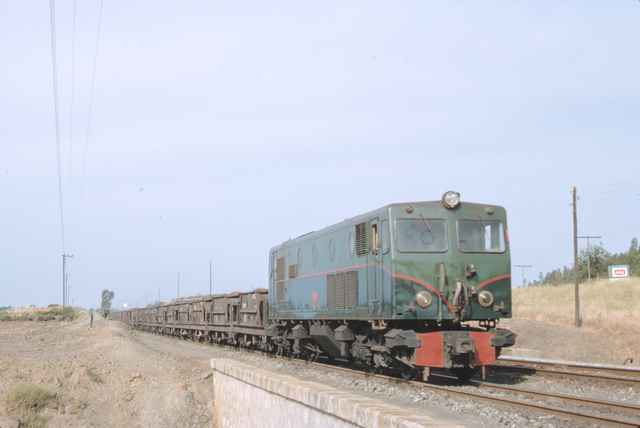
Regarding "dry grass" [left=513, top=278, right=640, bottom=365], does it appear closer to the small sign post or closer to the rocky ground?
the small sign post

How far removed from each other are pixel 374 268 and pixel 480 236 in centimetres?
229

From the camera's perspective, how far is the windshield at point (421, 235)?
14102 mm

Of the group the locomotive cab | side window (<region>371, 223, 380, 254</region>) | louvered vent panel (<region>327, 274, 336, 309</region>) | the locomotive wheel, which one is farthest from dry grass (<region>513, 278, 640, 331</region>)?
side window (<region>371, 223, 380, 254</region>)

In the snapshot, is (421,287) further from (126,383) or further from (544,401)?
(126,383)

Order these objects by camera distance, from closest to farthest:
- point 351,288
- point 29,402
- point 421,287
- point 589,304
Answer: point 421,287
point 351,288
point 29,402
point 589,304

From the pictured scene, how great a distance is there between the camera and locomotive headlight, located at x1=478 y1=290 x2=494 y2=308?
547 inches

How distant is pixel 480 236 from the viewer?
47.7ft

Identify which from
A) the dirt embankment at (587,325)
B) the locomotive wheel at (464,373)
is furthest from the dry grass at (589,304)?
the locomotive wheel at (464,373)

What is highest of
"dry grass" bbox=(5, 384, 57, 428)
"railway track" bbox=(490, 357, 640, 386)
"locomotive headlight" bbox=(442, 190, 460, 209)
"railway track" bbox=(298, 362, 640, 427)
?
"locomotive headlight" bbox=(442, 190, 460, 209)

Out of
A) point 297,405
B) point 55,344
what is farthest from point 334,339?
point 55,344

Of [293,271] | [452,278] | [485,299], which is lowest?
[485,299]

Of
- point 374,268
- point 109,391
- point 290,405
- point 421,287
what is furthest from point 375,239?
point 109,391

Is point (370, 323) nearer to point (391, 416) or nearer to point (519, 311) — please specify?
point (391, 416)

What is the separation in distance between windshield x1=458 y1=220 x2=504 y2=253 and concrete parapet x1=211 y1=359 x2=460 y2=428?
4535 millimetres
